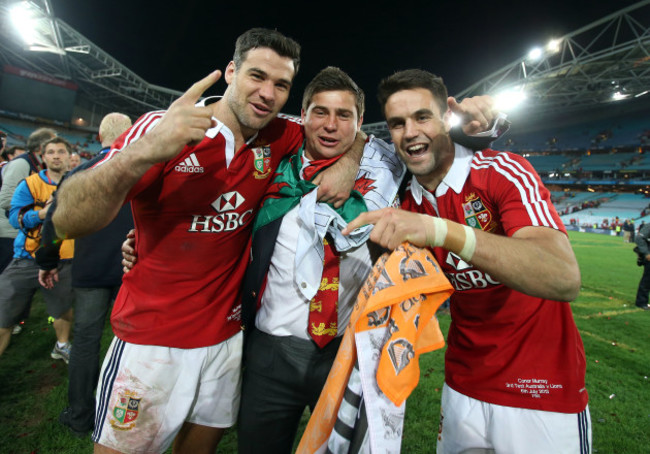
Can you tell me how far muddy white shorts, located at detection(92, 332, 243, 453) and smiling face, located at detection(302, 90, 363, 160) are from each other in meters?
1.41

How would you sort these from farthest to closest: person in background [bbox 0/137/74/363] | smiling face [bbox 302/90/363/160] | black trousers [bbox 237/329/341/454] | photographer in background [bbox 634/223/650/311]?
photographer in background [bbox 634/223/650/311]
person in background [bbox 0/137/74/363]
smiling face [bbox 302/90/363/160]
black trousers [bbox 237/329/341/454]

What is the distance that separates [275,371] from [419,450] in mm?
1758

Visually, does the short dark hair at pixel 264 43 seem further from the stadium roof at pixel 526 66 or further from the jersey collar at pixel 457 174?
the stadium roof at pixel 526 66

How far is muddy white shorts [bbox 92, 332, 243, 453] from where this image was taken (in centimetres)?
174

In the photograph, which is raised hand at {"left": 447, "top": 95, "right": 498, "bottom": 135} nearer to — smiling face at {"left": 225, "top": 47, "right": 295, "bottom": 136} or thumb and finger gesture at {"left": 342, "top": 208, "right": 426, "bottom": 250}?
thumb and finger gesture at {"left": 342, "top": 208, "right": 426, "bottom": 250}

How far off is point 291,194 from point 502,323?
1.35 m

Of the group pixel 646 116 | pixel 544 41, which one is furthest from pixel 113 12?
pixel 646 116

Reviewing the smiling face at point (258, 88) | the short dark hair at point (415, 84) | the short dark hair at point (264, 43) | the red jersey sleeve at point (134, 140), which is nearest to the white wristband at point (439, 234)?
the short dark hair at point (415, 84)

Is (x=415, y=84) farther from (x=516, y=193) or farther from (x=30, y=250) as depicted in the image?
(x=30, y=250)

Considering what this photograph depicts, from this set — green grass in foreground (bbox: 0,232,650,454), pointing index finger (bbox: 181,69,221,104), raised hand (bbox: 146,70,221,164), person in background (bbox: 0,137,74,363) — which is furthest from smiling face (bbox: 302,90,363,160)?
person in background (bbox: 0,137,74,363)

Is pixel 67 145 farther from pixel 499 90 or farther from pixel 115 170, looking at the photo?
pixel 499 90

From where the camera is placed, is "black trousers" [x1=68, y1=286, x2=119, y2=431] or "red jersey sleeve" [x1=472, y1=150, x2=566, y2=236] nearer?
"red jersey sleeve" [x1=472, y1=150, x2=566, y2=236]

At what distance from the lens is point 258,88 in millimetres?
1923

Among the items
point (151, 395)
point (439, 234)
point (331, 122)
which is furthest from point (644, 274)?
point (151, 395)
